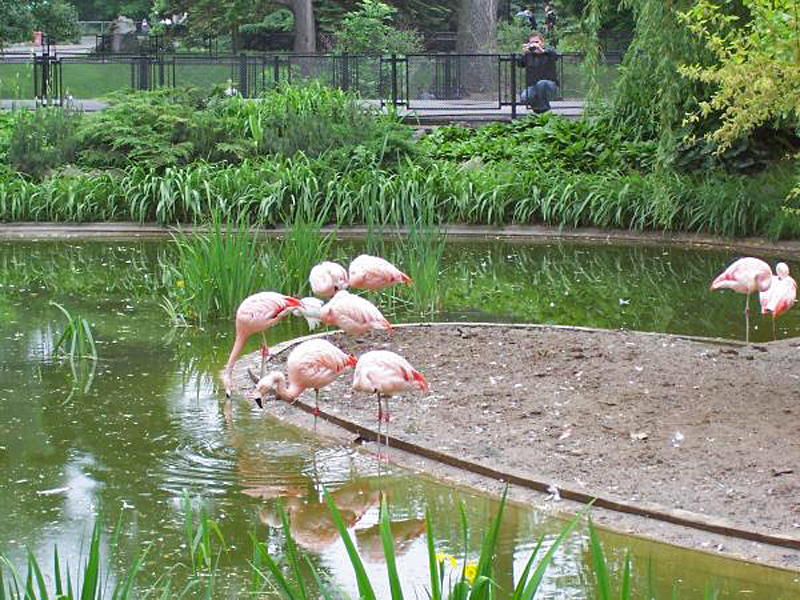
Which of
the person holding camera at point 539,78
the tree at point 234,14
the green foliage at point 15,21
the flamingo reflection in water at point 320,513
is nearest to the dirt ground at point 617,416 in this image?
the flamingo reflection in water at point 320,513

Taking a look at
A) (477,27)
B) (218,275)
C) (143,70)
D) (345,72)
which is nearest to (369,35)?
(477,27)

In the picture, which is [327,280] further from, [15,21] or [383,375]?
[15,21]

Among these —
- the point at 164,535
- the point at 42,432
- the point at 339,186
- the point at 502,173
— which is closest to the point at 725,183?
the point at 502,173

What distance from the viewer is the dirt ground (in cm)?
638

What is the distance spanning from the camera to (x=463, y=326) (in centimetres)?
1027

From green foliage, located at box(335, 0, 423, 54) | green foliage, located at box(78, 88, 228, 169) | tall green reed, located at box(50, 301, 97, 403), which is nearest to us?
tall green reed, located at box(50, 301, 97, 403)

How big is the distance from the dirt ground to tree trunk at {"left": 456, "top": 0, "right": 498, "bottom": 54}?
79.7ft

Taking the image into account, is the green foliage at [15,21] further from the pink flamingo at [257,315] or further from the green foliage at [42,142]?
the pink flamingo at [257,315]

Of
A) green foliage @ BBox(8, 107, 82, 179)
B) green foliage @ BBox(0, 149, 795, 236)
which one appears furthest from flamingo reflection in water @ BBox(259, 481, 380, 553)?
green foliage @ BBox(8, 107, 82, 179)

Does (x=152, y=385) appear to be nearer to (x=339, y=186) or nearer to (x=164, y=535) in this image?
(x=164, y=535)

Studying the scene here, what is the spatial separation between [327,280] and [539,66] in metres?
14.6

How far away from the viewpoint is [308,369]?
7602mm

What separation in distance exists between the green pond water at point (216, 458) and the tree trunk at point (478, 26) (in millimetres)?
21257

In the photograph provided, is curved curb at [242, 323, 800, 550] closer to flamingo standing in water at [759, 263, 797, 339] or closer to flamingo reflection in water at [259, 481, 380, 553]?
flamingo reflection in water at [259, 481, 380, 553]
